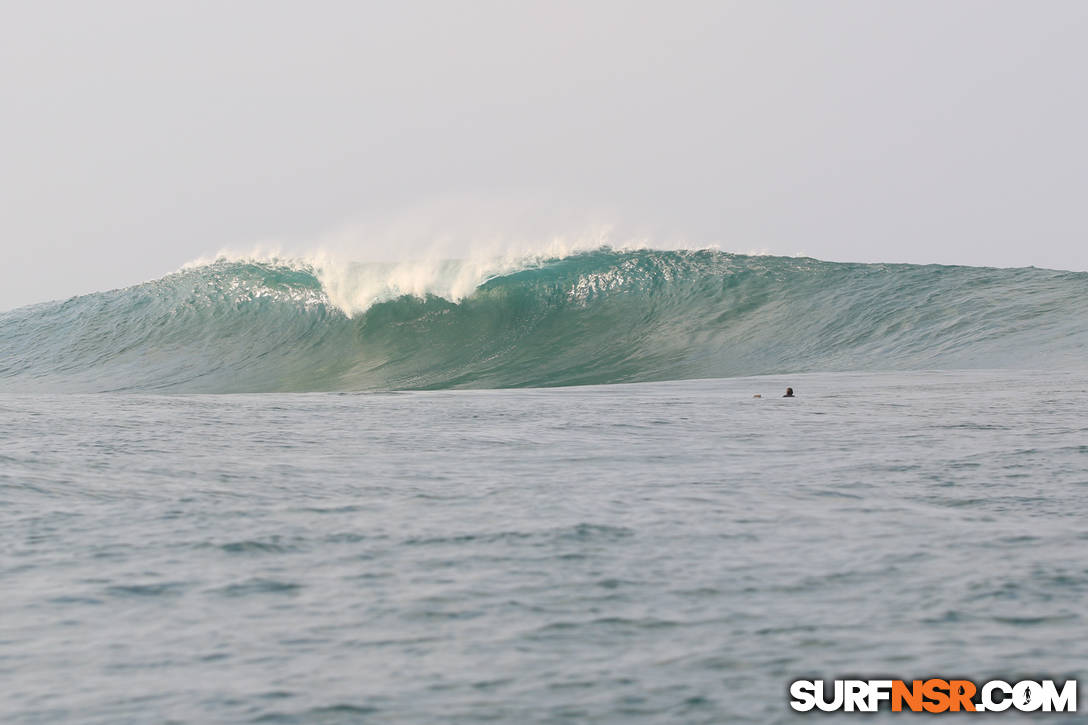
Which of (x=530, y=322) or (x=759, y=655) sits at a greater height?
(x=530, y=322)

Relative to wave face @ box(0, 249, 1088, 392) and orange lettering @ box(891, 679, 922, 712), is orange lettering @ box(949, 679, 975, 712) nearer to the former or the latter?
orange lettering @ box(891, 679, 922, 712)

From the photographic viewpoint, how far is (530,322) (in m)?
23.2

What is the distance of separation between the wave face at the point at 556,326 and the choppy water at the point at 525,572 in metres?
11.0

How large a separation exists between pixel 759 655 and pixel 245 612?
1.72 m

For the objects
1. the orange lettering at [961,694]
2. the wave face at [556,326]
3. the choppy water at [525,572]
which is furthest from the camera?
the wave face at [556,326]

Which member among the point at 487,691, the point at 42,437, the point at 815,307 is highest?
the point at 815,307

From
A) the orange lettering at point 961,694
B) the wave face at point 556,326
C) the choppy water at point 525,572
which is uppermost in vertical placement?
the wave face at point 556,326

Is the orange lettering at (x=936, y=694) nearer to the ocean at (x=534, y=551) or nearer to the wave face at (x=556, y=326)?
the ocean at (x=534, y=551)

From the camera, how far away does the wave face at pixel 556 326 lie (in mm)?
19438

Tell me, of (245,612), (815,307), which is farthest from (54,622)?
(815,307)

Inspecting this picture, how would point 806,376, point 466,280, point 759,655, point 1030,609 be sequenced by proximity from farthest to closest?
point 466,280 → point 806,376 → point 1030,609 → point 759,655

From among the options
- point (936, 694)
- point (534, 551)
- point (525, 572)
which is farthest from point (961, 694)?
point (534, 551)

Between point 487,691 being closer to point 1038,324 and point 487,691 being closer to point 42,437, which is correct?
point 42,437

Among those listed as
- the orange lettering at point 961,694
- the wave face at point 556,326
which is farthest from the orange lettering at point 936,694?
the wave face at point 556,326
